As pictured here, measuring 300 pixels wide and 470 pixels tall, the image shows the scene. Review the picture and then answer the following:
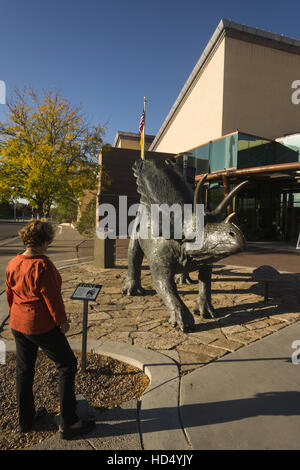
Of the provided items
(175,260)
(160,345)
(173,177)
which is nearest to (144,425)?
(160,345)

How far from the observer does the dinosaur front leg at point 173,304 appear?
12.8 feet

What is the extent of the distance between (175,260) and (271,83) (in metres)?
22.3

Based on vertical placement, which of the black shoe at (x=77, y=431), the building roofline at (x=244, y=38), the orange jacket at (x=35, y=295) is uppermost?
the building roofline at (x=244, y=38)

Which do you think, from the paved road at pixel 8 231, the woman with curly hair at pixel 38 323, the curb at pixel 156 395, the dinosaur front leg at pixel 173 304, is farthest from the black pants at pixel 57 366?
the paved road at pixel 8 231

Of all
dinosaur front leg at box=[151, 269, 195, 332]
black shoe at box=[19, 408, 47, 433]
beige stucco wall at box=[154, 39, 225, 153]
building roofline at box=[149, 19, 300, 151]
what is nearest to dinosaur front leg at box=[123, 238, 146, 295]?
dinosaur front leg at box=[151, 269, 195, 332]

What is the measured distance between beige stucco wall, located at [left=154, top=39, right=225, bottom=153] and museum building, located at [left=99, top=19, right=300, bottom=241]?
0.07 m

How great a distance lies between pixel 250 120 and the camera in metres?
20.2

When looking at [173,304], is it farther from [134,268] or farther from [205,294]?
[134,268]

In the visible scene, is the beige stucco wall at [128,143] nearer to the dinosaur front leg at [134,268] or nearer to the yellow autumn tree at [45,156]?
the yellow autumn tree at [45,156]

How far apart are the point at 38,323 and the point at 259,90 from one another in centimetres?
2340

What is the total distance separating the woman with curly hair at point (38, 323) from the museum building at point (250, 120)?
1458cm

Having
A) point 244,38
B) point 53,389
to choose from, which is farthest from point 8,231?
point 53,389

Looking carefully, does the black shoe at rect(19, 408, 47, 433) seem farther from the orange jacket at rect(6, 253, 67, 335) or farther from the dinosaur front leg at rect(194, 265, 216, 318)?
the dinosaur front leg at rect(194, 265, 216, 318)

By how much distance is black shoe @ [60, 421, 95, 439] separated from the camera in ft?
6.61
